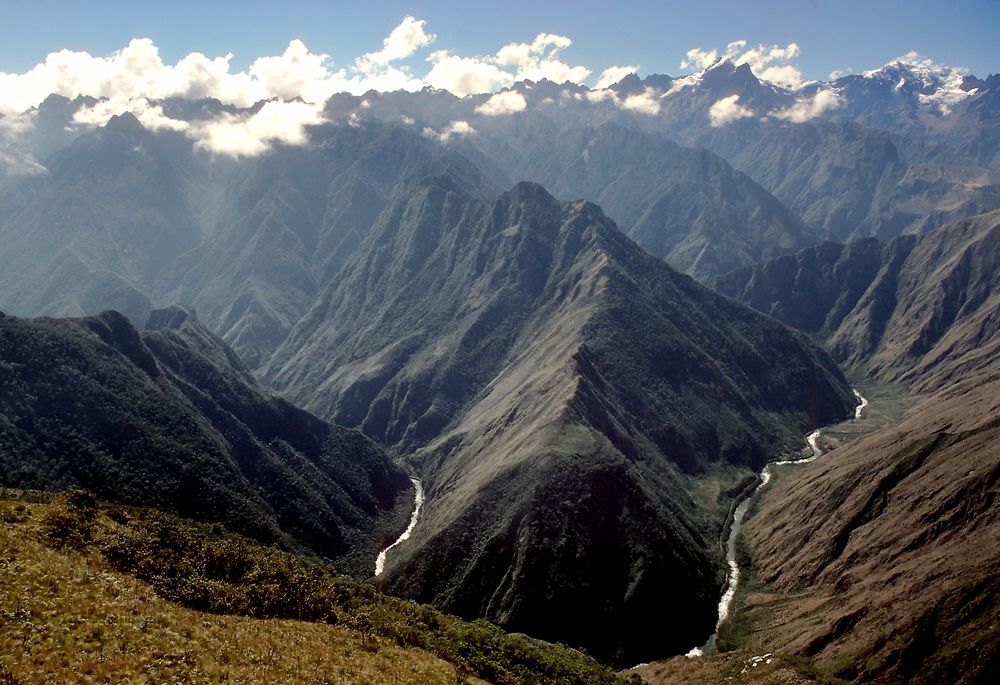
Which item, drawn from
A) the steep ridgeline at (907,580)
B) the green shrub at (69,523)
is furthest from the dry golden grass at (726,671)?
the green shrub at (69,523)

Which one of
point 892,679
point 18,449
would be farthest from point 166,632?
point 18,449

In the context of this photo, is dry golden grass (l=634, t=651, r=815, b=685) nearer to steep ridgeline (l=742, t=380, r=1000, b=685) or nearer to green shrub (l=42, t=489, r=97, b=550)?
steep ridgeline (l=742, t=380, r=1000, b=685)

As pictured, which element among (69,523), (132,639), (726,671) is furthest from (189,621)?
(726,671)

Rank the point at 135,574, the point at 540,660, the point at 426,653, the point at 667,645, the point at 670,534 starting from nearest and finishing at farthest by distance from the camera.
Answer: the point at 135,574 < the point at 426,653 < the point at 540,660 < the point at 667,645 < the point at 670,534

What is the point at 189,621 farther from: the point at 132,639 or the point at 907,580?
the point at 907,580

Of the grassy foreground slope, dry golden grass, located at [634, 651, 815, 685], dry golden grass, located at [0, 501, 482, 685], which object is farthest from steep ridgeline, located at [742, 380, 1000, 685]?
dry golden grass, located at [0, 501, 482, 685]

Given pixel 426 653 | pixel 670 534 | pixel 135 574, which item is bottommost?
pixel 670 534

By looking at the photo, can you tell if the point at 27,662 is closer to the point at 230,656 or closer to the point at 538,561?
the point at 230,656
